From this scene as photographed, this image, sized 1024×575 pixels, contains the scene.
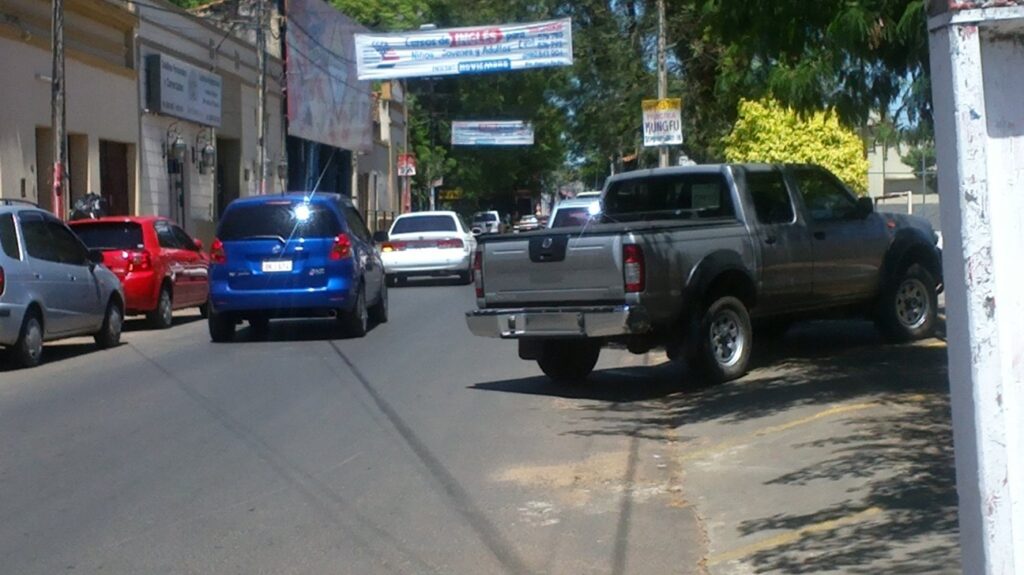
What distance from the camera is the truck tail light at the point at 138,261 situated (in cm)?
2009

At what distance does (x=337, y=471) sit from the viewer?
9.50m

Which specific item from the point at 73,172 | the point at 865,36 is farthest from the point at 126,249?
the point at 865,36


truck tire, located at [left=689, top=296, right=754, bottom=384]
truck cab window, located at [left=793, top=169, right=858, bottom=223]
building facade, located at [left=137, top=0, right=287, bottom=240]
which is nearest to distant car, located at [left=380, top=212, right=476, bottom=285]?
building facade, located at [left=137, top=0, right=287, bottom=240]

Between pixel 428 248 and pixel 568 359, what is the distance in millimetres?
16164

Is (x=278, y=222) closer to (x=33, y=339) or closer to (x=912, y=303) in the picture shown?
(x=33, y=339)

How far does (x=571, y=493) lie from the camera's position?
347 inches

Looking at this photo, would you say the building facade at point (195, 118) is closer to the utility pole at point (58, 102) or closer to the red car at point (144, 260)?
the utility pole at point (58, 102)

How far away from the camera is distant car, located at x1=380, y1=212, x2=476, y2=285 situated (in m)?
29.7

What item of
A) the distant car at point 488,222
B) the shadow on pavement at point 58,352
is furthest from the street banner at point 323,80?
the shadow on pavement at point 58,352

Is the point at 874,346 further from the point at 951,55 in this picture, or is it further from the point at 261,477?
the point at 951,55

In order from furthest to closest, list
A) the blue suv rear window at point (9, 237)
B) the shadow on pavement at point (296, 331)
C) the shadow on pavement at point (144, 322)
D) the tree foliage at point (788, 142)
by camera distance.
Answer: the tree foliage at point (788, 142), the shadow on pavement at point (144, 322), the shadow on pavement at point (296, 331), the blue suv rear window at point (9, 237)

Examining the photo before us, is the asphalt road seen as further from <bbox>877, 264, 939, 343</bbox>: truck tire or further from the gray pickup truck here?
<bbox>877, 264, 939, 343</bbox>: truck tire

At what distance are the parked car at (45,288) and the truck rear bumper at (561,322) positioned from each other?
5.13 m

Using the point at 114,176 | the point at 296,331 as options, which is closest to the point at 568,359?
the point at 296,331
